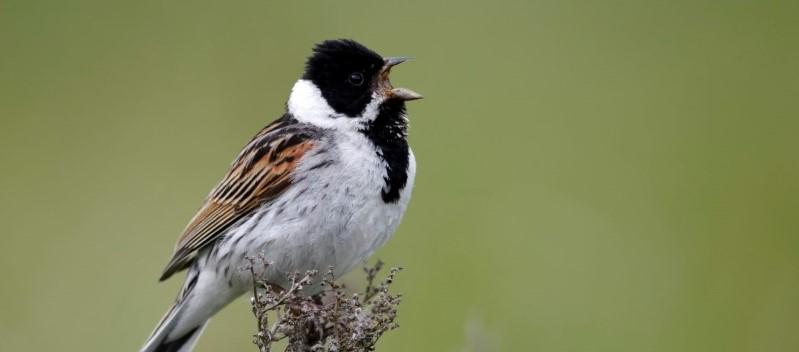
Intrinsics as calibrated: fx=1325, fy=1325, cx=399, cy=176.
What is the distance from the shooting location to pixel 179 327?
453 centimetres

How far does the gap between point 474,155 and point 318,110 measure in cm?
202

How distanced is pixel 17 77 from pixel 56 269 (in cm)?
132

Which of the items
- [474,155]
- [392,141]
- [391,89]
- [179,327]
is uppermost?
[391,89]

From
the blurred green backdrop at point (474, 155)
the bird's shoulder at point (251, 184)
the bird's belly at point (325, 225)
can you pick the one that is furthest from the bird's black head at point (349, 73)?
the blurred green backdrop at point (474, 155)

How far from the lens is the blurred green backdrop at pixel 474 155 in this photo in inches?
222

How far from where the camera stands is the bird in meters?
4.20

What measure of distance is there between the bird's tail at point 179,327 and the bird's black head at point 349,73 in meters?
0.79

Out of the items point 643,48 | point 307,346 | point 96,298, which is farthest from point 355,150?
point 643,48

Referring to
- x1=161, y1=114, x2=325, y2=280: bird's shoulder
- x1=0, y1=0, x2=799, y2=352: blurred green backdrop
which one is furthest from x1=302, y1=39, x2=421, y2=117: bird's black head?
x1=0, y1=0, x2=799, y2=352: blurred green backdrop

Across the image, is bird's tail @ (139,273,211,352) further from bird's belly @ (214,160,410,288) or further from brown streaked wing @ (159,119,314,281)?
bird's belly @ (214,160,410,288)

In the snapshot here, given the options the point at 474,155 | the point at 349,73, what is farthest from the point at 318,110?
the point at 474,155

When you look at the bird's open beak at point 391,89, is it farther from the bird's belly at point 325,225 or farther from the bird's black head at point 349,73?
the bird's belly at point 325,225

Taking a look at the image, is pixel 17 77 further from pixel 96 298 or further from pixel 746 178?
pixel 746 178

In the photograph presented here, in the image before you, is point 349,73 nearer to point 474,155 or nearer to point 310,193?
point 310,193
